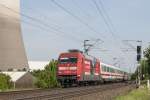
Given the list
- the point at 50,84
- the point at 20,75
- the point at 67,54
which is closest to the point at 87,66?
the point at 67,54

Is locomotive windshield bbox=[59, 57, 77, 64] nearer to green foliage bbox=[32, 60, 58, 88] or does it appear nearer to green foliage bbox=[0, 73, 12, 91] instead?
green foliage bbox=[0, 73, 12, 91]

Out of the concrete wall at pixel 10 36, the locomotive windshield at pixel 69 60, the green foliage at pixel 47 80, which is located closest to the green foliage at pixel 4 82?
the green foliage at pixel 47 80

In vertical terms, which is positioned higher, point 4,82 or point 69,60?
point 69,60

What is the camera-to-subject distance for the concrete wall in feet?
205

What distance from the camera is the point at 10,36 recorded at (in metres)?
63.0

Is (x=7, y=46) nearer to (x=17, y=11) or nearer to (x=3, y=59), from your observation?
(x=3, y=59)

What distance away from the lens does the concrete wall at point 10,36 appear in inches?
2464

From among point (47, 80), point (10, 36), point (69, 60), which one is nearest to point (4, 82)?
point (47, 80)

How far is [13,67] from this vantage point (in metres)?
69.7

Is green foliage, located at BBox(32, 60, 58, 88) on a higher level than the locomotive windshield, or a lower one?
lower

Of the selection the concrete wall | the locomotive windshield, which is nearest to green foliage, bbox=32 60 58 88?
the concrete wall

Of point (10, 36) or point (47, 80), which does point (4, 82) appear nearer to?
point (47, 80)

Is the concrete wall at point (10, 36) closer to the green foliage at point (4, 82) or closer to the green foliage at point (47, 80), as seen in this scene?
the green foliage at point (47, 80)

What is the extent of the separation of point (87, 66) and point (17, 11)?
65.8 feet
